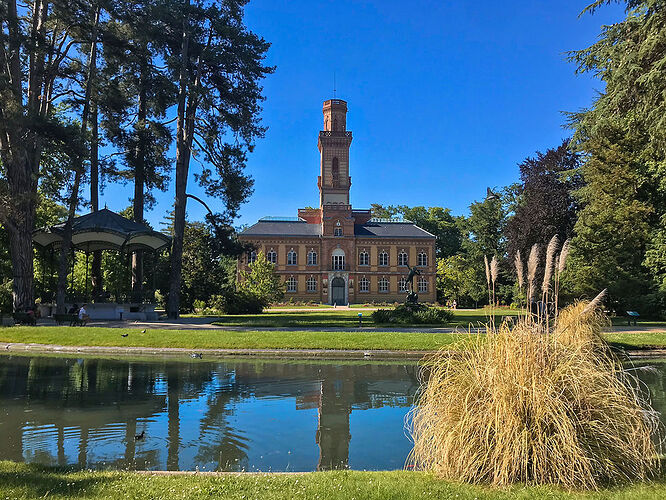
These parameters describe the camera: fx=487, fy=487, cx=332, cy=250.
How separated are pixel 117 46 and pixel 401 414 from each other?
23496 mm

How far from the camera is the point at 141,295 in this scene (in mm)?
26531

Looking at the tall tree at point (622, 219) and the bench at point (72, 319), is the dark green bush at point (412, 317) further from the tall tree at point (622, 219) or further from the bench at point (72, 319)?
the bench at point (72, 319)

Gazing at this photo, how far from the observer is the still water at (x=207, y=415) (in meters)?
5.70

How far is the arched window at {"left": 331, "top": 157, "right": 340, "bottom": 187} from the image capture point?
63259mm

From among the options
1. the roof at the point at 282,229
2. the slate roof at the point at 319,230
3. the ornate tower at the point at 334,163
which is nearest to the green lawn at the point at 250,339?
the roof at the point at 282,229

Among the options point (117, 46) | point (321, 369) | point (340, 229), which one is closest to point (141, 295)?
point (117, 46)

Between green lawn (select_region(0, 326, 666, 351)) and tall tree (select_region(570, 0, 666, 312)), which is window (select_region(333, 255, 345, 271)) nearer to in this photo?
tall tree (select_region(570, 0, 666, 312))

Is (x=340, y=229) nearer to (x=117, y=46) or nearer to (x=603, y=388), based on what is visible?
(x=117, y=46)

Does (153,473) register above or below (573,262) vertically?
below

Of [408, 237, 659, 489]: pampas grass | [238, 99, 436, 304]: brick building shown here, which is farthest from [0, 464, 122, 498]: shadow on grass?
[238, 99, 436, 304]: brick building

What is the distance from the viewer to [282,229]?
59.5 m

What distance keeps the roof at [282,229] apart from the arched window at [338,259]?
10.1ft

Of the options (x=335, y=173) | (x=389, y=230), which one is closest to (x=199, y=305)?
(x=389, y=230)

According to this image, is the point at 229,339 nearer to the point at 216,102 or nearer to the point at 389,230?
the point at 216,102
